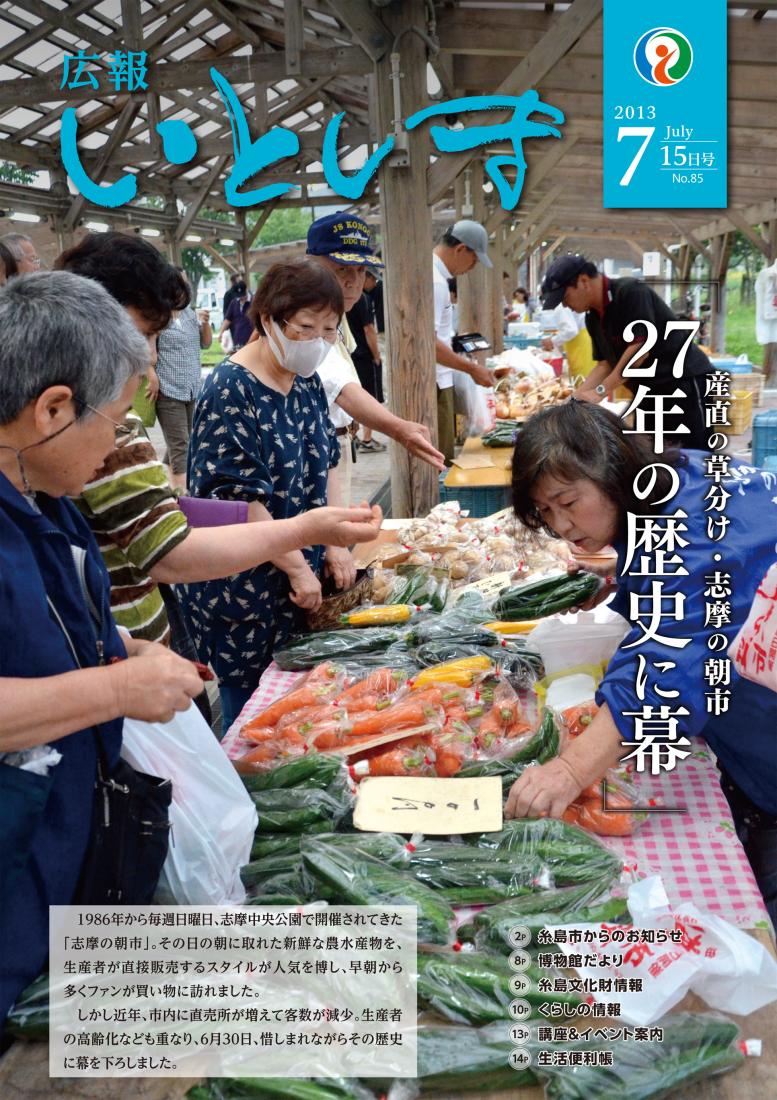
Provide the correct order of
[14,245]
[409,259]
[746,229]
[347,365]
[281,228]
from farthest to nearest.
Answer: [281,228], [746,229], [409,259], [14,245], [347,365]

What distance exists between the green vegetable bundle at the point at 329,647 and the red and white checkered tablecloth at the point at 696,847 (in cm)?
52

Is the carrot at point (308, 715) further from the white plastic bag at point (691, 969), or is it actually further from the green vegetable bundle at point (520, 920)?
the white plastic bag at point (691, 969)

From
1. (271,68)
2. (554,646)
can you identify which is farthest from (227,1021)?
(271,68)

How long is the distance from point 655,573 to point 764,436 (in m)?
4.97

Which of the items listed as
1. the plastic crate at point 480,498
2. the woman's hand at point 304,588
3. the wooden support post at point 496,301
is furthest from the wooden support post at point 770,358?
the woman's hand at point 304,588

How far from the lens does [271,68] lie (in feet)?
30.7

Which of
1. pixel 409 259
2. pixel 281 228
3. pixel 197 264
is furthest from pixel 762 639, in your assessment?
pixel 281 228

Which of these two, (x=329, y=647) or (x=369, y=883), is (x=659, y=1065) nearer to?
(x=369, y=883)

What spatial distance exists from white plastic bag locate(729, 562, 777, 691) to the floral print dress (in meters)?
1.45

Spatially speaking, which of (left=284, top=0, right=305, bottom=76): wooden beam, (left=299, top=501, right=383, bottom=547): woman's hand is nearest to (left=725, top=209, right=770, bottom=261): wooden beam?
(left=284, top=0, right=305, bottom=76): wooden beam

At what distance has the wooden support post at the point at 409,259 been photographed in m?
4.61

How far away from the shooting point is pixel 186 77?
8.97 metres

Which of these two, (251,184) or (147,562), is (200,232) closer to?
(251,184)

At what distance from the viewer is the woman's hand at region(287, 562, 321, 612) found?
2656 millimetres
